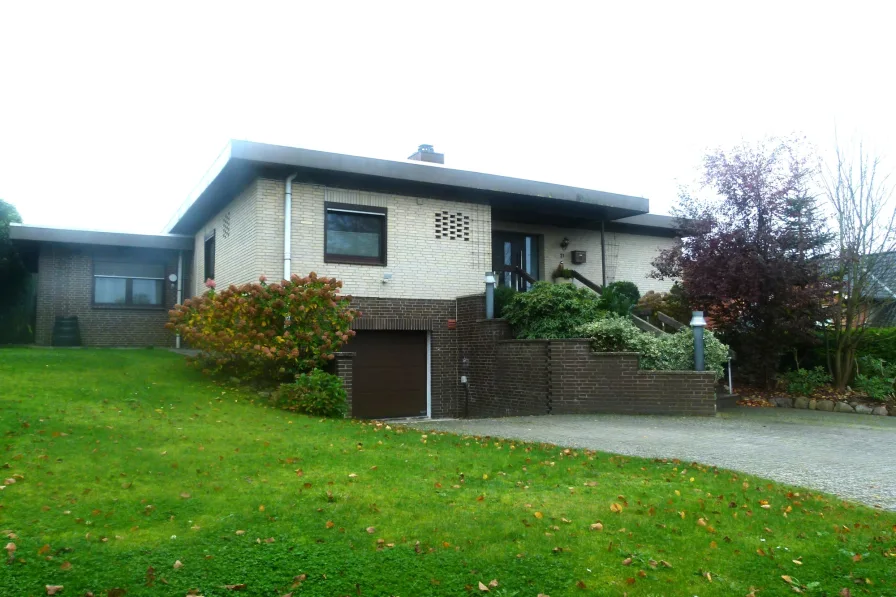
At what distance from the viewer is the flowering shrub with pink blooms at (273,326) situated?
11086mm

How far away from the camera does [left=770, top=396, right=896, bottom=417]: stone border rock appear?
43.3 feet

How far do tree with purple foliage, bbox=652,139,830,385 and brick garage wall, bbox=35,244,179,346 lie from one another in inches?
532

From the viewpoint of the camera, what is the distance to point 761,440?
9.15m

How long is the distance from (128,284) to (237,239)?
696cm

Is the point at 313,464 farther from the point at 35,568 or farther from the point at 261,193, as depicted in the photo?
the point at 261,193

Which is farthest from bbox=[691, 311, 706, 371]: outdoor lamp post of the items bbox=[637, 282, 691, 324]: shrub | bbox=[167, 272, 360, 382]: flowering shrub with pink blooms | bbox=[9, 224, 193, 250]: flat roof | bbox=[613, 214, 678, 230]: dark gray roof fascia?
bbox=[9, 224, 193, 250]: flat roof

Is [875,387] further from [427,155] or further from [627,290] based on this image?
[427,155]

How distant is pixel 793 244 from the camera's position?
545 inches

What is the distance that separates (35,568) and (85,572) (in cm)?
27

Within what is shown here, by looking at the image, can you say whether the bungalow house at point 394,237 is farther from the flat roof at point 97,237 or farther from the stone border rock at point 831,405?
the stone border rock at point 831,405

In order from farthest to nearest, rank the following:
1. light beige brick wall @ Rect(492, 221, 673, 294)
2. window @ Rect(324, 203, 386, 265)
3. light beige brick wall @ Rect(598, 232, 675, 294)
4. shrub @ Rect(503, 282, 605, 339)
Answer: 1. light beige brick wall @ Rect(598, 232, 675, 294)
2. light beige brick wall @ Rect(492, 221, 673, 294)
3. window @ Rect(324, 203, 386, 265)
4. shrub @ Rect(503, 282, 605, 339)

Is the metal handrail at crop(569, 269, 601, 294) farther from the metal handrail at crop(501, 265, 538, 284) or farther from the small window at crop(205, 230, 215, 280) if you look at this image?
the small window at crop(205, 230, 215, 280)

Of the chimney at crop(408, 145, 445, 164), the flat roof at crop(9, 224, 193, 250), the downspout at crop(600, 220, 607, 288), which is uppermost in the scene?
the chimney at crop(408, 145, 445, 164)

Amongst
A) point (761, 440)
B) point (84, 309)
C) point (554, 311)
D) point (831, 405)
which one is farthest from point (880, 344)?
point (84, 309)
